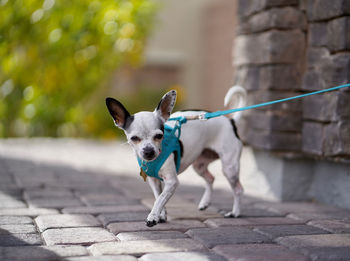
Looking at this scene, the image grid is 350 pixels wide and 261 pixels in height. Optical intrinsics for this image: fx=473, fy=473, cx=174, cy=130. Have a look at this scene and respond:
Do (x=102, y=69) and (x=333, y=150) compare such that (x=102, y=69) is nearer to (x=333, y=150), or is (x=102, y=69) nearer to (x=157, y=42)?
(x=157, y=42)

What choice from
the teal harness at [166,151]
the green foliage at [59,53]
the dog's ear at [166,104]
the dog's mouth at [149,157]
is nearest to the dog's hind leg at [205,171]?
the teal harness at [166,151]

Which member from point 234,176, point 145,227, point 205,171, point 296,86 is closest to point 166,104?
point 145,227

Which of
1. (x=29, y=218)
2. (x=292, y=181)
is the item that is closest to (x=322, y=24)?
(x=292, y=181)

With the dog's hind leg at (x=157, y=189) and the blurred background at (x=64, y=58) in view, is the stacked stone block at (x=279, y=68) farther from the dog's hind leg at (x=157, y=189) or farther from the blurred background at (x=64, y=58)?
the blurred background at (x=64, y=58)

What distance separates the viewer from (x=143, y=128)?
123 inches

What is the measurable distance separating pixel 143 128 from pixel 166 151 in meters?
0.35

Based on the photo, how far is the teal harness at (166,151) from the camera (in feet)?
11.1

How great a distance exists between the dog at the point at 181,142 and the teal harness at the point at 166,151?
37 millimetres

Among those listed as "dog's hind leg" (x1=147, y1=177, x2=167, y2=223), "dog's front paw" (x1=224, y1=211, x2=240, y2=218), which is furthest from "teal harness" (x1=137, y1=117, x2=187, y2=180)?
"dog's front paw" (x1=224, y1=211, x2=240, y2=218)

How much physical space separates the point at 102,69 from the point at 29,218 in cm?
610

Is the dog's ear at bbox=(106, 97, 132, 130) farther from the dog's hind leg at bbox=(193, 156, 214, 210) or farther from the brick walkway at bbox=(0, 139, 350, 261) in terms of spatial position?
the dog's hind leg at bbox=(193, 156, 214, 210)

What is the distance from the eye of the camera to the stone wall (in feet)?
13.2

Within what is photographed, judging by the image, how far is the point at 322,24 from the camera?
14.0 ft

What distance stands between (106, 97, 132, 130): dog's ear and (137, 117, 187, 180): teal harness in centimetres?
31
